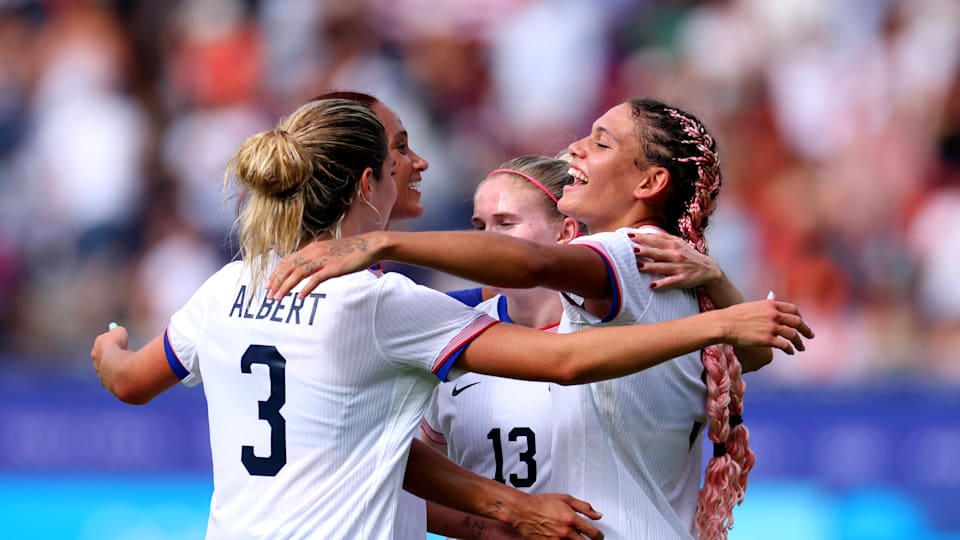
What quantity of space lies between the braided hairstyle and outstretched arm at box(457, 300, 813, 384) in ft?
1.72

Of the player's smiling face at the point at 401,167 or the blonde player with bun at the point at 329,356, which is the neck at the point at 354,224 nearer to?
the blonde player with bun at the point at 329,356

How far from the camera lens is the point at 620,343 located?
272cm

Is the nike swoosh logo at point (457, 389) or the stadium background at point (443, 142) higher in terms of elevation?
the stadium background at point (443, 142)

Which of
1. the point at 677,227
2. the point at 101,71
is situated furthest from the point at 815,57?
the point at 677,227

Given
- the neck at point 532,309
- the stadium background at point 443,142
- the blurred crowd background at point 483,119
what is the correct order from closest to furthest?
the neck at point 532,309, the stadium background at point 443,142, the blurred crowd background at point 483,119

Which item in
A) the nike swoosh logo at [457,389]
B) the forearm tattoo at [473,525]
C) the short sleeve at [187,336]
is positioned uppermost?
the nike swoosh logo at [457,389]

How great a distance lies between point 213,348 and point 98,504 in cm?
387

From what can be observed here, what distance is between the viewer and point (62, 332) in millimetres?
8430

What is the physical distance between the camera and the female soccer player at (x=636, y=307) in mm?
2791

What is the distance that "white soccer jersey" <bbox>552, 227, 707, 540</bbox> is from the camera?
10.0 feet

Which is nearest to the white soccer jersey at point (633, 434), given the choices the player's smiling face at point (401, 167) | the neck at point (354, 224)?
the neck at point (354, 224)

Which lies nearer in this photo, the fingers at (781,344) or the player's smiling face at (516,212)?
the fingers at (781,344)

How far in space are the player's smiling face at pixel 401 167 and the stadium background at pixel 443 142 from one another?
10.0 ft

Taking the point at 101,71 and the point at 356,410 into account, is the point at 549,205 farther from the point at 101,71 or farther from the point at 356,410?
the point at 101,71
